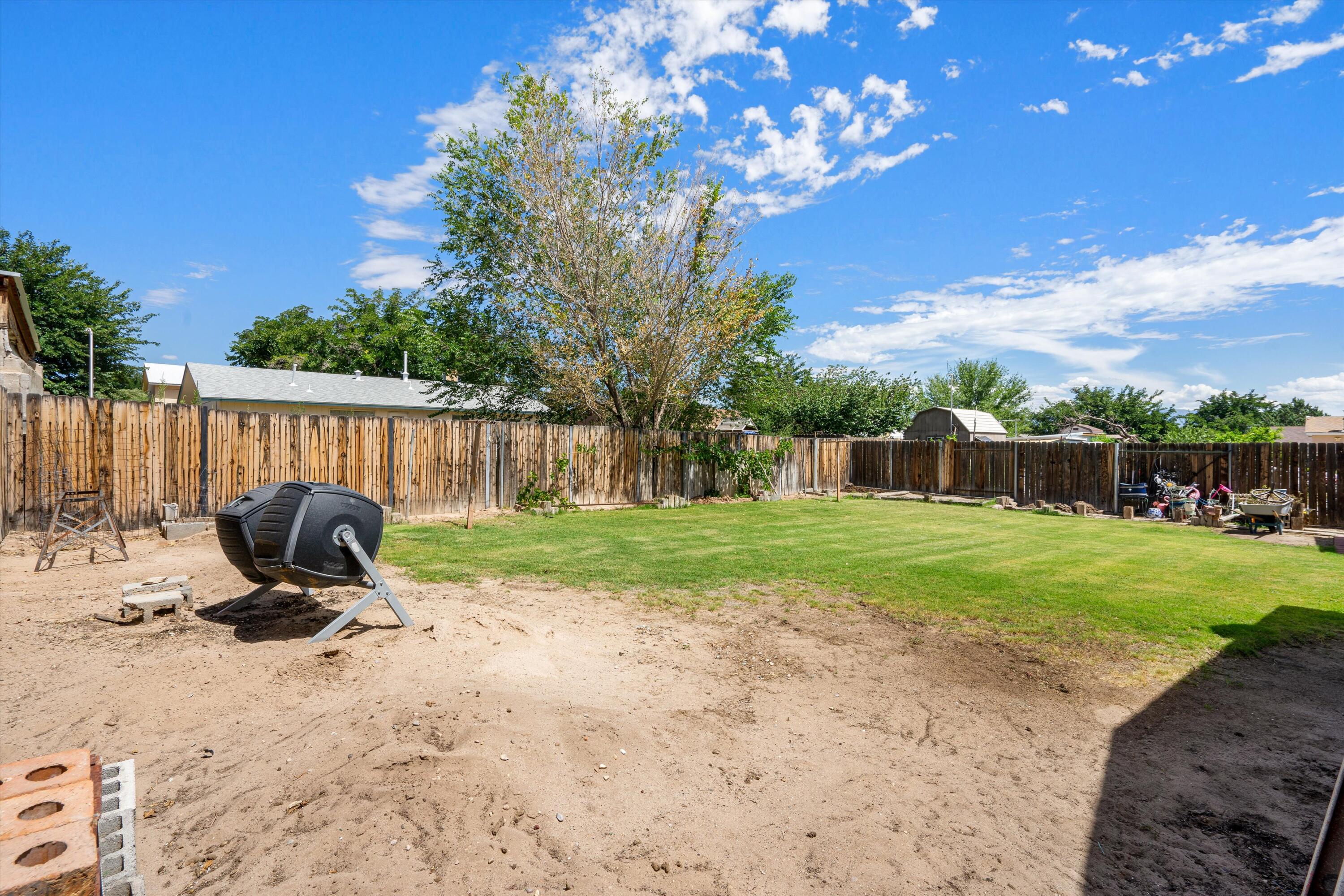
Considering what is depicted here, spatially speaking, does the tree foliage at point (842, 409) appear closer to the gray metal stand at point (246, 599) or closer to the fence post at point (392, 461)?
the fence post at point (392, 461)

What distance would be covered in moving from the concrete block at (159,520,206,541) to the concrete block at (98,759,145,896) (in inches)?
351

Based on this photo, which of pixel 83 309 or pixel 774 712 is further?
pixel 83 309

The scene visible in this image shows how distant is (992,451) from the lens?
19.2 m

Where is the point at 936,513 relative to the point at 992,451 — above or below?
below

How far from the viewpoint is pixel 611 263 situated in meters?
16.1

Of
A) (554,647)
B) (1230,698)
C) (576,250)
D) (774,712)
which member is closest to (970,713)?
(774,712)

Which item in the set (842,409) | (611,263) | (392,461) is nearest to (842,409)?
(842,409)

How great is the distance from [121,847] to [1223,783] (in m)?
4.50

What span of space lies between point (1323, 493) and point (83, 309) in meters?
48.8

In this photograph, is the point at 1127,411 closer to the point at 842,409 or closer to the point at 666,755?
the point at 842,409

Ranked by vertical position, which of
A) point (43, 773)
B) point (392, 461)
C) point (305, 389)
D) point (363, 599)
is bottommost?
point (363, 599)

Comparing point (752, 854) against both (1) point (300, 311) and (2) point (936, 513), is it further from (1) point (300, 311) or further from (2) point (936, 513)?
(1) point (300, 311)

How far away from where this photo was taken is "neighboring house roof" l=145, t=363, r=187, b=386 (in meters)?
38.8

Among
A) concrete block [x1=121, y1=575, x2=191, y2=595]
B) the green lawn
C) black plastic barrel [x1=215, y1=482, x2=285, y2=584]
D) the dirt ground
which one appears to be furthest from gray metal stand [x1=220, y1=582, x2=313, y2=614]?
the green lawn
